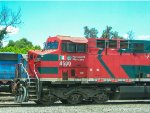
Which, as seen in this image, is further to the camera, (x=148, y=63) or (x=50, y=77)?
(x=148, y=63)

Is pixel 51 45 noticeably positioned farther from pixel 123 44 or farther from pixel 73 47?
pixel 123 44

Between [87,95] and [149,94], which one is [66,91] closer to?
[87,95]

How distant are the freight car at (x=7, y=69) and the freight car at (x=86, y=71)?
4.80m

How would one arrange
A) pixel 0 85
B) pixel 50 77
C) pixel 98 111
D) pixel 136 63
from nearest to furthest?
pixel 98 111, pixel 50 77, pixel 136 63, pixel 0 85

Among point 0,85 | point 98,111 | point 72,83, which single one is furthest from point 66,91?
point 0,85

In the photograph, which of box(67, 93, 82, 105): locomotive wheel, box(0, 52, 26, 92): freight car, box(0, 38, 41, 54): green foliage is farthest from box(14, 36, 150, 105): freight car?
box(0, 38, 41, 54): green foliage

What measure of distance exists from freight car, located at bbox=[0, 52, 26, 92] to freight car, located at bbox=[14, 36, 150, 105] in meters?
4.80

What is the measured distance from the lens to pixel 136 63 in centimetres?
1897

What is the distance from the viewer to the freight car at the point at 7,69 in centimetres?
2348

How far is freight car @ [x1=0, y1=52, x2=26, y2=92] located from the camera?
77.0 feet

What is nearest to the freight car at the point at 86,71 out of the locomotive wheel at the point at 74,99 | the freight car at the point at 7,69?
the locomotive wheel at the point at 74,99

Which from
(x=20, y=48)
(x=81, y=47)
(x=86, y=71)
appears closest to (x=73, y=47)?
(x=81, y=47)

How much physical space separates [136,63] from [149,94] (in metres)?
1.73

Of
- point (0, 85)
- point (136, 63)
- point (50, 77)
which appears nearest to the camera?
point (50, 77)
